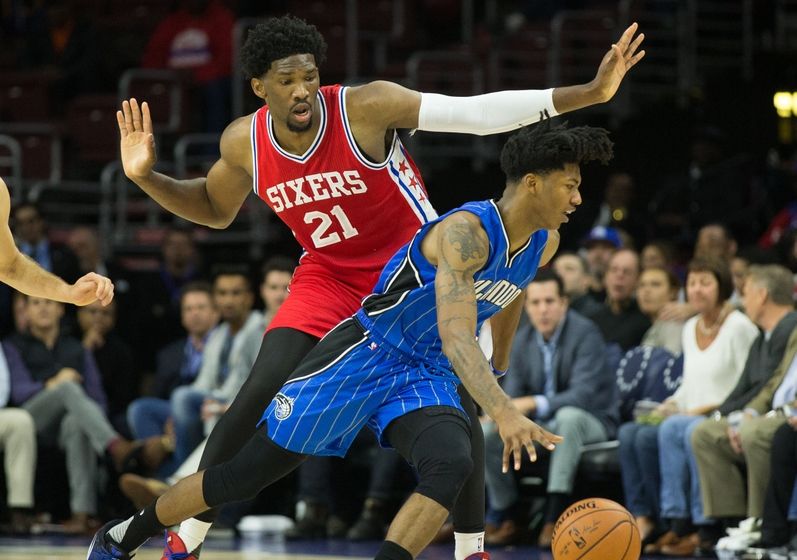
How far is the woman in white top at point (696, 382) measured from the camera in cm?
851

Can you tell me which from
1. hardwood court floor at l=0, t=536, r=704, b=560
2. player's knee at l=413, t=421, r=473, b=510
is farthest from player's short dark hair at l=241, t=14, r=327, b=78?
hardwood court floor at l=0, t=536, r=704, b=560

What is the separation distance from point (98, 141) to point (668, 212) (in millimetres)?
5307

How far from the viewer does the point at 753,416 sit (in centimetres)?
830

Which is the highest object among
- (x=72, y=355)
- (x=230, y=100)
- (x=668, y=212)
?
(x=230, y=100)

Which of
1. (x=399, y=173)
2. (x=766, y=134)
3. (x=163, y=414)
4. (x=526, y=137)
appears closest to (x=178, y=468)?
(x=163, y=414)

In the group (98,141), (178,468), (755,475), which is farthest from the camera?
(98,141)

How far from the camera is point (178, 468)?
396 inches

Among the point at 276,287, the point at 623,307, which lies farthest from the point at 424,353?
the point at 623,307

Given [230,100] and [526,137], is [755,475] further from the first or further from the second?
[230,100]

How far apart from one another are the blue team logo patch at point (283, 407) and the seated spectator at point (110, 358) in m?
5.63

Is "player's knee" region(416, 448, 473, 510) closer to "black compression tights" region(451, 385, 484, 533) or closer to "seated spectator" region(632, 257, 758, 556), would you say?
"black compression tights" region(451, 385, 484, 533)

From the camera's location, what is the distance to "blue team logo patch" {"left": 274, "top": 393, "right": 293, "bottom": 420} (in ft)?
17.4

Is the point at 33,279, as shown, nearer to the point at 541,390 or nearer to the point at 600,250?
the point at 541,390

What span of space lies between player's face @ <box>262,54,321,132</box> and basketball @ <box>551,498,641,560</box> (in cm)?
201
